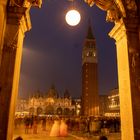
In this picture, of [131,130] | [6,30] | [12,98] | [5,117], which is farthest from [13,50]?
[131,130]

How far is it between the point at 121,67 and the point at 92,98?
218ft

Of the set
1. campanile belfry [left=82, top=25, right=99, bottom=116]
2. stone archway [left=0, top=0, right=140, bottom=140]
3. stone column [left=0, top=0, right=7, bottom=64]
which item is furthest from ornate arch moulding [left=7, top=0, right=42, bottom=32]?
campanile belfry [left=82, top=25, right=99, bottom=116]

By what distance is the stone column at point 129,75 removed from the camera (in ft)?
16.6

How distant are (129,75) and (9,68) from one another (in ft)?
9.73

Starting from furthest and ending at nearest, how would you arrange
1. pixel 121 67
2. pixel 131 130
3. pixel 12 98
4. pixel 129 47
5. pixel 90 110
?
pixel 90 110 < pixel 121 67 < pixel 129 47 < pixel 131 130 < pixel 12 98

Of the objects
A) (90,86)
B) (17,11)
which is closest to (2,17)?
(17,11)

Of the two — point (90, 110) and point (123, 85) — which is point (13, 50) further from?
point (90, 110)

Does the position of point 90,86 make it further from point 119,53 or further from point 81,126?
point 119,53

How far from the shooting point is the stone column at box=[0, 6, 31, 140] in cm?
440

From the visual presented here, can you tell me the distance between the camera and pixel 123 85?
223 inches

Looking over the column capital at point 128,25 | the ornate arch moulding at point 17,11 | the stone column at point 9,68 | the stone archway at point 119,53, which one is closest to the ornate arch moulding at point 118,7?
the stone archway at point 119,53

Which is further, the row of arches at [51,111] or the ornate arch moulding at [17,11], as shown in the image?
the row of arches at [51,111]

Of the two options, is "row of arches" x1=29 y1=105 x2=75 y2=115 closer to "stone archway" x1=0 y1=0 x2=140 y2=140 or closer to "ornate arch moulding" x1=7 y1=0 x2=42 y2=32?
"stone archway" x1=0 y1=0 x2=140 y2=140

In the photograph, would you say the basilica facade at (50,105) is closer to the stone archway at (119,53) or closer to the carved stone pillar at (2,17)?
the stone archway at (119,53)
